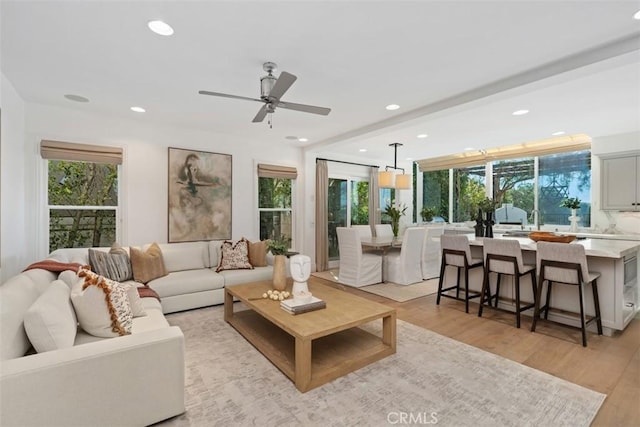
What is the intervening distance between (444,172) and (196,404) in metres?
7.46

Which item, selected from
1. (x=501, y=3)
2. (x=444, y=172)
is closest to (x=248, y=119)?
(x=501, y=3)

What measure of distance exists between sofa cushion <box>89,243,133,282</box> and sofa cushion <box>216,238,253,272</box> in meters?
1.10

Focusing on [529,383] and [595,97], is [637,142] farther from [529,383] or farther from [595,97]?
[529,383]

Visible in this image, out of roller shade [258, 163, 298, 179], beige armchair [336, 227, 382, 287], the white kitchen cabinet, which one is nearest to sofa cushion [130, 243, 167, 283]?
roller shade [258, 163, 298, 179]

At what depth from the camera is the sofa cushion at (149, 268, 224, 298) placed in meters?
3.59

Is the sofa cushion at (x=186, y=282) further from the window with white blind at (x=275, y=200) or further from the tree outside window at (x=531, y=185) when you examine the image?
the tree outside window at (x=531, y=185)

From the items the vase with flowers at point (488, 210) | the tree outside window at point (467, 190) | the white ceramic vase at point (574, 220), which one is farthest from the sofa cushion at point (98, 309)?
the tree outside window at point (467, 190)

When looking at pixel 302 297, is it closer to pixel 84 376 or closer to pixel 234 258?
pixel 84 376

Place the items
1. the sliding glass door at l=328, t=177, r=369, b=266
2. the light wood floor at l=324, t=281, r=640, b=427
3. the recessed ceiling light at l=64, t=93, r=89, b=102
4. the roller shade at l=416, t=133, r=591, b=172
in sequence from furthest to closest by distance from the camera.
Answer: the sliding glass door at l=328, t=177, r=369, b=266 < the roller shade at l=416, t=133, r=591, b=172 < the recessed ceiling light at l=64, t=93, r=89, b=102 < the light wood floor at l=324, t=281, r=640, b=427

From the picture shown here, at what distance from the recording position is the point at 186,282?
3.74m

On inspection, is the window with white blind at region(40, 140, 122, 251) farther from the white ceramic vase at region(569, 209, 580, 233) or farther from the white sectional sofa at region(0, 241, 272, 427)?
the white ceramic vase at region(569, 209, 580, 233)

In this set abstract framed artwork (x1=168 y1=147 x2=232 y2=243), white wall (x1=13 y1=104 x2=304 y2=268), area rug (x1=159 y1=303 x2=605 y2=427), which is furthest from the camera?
abstract framed artwork (x1=168 y1=147 x2=232 y2=243)

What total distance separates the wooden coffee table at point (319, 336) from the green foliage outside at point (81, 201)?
2339 millimetres

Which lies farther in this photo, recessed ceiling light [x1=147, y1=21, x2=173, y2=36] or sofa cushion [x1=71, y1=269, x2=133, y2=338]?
recessed ceiling light [x1=147, y1=21, x2=173, y2=36]
